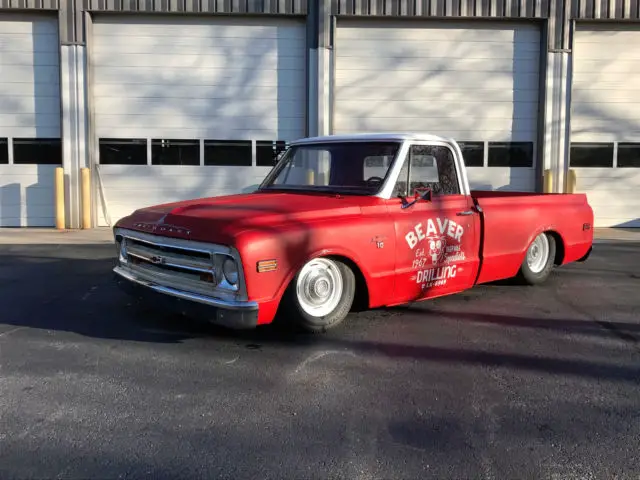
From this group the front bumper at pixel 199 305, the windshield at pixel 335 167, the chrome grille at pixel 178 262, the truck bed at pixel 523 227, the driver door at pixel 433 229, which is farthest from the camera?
the truck bed at pixel 523 227

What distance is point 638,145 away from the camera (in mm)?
14844

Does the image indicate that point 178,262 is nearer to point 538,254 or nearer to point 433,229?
point 433,229

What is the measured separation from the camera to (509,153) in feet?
48.3

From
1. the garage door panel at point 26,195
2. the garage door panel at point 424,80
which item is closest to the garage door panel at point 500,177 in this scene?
the garage door panel at point 424,80

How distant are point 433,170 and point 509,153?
972 cm

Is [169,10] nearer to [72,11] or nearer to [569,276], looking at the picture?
[72,11]

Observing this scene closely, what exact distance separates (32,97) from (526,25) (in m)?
11.9

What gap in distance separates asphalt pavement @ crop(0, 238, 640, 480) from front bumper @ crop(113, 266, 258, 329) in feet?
1.00

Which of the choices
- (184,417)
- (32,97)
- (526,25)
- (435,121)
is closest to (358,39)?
(435,121)

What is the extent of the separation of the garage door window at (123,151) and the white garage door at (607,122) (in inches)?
414

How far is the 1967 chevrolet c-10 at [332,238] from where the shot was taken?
14.5ft

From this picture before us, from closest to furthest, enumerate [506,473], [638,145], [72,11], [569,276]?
1. [506,473]
2. [569,276]
3. [72,11]
4. [638,145]

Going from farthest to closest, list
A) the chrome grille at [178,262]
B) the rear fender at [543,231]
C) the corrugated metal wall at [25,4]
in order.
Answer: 1. the corrugated metal wall at [25,4]
2. the rear fender at [543,231]
3. the chrome grille at [178,262]

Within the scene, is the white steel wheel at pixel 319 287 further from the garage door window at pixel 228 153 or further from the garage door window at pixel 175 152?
the garage door window at pixel 175 152
